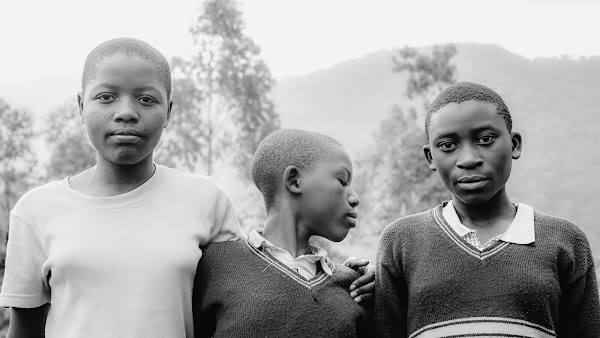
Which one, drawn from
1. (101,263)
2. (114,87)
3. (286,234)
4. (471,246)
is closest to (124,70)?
(114,87)

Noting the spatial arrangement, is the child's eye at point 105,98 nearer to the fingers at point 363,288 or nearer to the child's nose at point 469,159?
the fingers at point 363,288

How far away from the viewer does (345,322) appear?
7.85ft

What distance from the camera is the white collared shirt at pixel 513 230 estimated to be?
241 centimetres

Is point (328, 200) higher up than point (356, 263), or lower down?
higher up

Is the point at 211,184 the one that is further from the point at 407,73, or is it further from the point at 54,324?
the point at 407,73

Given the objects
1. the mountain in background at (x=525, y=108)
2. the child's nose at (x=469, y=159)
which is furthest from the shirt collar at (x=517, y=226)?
the mountain in background at (x=525, y=108)

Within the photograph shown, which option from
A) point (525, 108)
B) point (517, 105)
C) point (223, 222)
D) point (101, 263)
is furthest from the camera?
point (525, 108)

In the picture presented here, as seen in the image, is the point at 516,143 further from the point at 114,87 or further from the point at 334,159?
the point at 114,87

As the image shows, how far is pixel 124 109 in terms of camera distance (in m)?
2.29

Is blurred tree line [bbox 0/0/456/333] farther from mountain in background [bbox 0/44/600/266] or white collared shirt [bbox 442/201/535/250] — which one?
white collared shirt [bbox 442/201/535/250]

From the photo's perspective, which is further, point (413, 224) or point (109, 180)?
point (413, 224)

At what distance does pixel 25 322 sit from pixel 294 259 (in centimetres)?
92

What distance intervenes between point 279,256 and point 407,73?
36.9ft

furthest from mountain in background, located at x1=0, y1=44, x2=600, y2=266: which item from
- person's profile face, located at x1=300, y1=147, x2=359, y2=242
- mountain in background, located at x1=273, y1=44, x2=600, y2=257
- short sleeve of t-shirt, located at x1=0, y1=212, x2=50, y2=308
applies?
short sleeve of t-shirt, located at x1=0, y1=212, x2=50, y2=308
